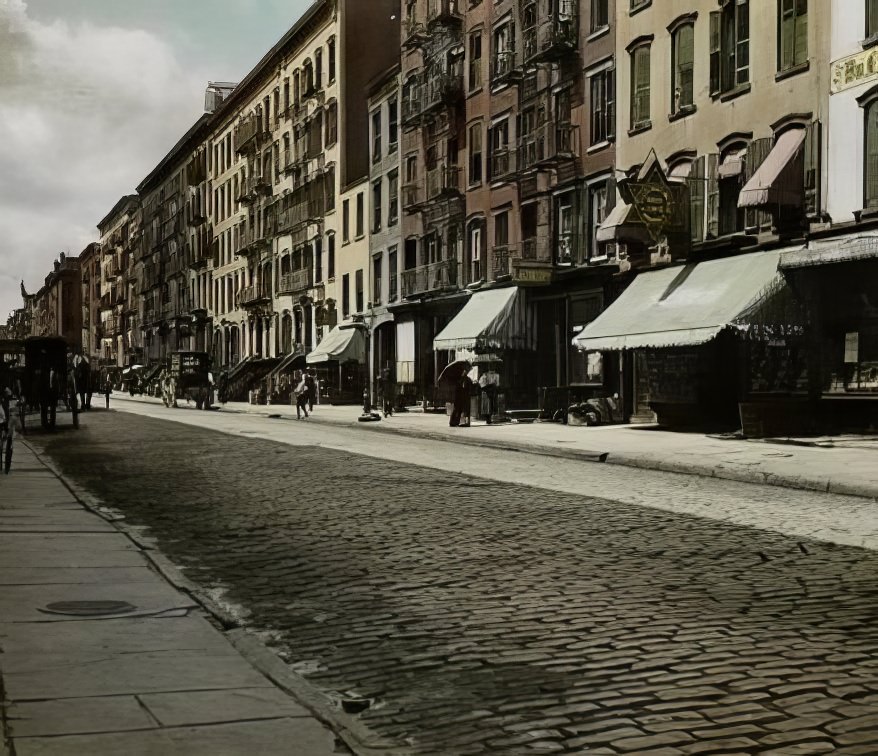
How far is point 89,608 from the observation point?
277 inches

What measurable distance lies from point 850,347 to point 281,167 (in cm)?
4634

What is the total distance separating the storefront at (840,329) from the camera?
2372 cm

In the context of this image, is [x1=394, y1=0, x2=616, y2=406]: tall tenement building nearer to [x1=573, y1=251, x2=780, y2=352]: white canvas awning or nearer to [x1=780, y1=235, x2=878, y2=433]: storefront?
[x1=573, y1=251, x2=780, y2=352]: white canvas awning

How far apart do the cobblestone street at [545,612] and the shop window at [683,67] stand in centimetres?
1767

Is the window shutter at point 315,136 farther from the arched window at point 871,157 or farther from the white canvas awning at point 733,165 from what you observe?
the arched window at point 871,157

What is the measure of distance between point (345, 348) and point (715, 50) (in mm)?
25584

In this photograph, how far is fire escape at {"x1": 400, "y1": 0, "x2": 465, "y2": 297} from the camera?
43812 mm

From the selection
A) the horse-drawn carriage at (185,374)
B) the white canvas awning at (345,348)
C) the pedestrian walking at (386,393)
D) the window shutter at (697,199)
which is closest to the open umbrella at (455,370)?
the pedestrian walking at (386,393)

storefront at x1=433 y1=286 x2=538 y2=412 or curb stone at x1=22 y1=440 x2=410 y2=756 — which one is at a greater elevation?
storefront at x1=433 y1=286 x2=538 y2=412

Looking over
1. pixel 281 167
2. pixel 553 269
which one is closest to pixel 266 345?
pixel 281 167

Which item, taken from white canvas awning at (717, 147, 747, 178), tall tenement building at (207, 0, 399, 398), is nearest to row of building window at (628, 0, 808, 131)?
white canvas awning at (717, 147, 747, 178)

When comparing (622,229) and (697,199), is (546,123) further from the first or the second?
(697,199)

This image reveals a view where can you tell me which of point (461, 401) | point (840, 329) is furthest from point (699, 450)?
point (461, 401)

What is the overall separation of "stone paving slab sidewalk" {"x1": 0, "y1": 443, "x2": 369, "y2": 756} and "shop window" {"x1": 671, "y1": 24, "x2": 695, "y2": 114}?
24134mm
